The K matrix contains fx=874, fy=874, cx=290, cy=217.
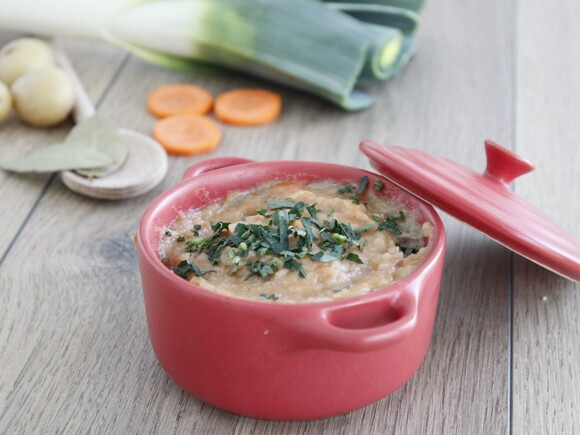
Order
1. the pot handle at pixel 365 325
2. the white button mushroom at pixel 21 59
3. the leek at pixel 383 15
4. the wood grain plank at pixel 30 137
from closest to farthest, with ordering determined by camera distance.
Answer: the pot handle at pixel 365 325 < the wood grain plank at pixel 30 137 < the white button mushroom at pixel 21 59 < the leek at pixel 383 15

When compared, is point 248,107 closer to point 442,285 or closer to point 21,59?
point 21,59

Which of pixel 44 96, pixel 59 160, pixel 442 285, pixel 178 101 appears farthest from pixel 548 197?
pixel 44 96

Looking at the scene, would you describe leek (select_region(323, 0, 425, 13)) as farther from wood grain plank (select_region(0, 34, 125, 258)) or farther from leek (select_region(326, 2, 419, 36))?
wood grain plank (select_region(0, 34, 125, 258))

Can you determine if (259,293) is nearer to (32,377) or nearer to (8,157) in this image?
(32,377)

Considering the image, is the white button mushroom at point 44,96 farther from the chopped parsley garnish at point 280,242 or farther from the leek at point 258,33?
the chopped parsley garnish at point 280,242

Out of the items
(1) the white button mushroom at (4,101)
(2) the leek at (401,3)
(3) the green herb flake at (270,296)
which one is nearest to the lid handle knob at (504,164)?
(3) the green herb flake at (270,296)

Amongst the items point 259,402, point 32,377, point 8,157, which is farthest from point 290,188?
point 8,157
